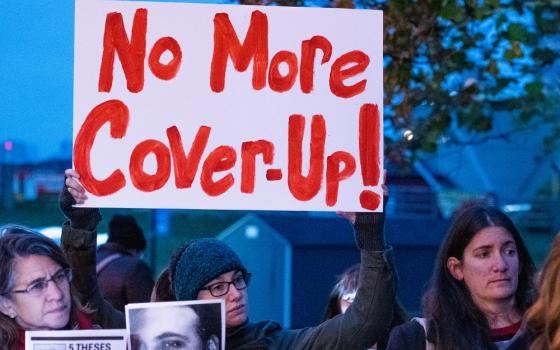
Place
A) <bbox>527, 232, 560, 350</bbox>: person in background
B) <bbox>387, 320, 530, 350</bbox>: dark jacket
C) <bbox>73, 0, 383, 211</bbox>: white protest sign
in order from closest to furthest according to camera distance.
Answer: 1. <bbox>527, 232, 560, 350</bbox>: person in background
2. <bbox>73, 0, 383, 211</bbox>: white protest sign
3. <bbox>387, 320, 530, 350</bbox>: dark jacket

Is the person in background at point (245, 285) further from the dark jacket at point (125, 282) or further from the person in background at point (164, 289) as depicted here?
the dark jacket at point (125, 282)

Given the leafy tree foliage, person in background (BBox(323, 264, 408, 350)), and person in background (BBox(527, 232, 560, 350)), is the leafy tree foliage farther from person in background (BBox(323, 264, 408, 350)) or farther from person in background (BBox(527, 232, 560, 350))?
person in background (BBox(527, 232, 560, 350))

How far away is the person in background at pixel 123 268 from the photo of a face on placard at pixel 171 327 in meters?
2.83

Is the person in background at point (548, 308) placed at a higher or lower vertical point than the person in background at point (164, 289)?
higher

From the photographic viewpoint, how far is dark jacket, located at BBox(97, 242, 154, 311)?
217 inches

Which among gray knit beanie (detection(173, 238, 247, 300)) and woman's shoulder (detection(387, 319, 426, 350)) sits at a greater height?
gray knit beanie (detection(173, 238, 247, 300))

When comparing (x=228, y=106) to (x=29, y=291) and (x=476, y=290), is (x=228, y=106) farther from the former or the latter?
(x=476, y=290)

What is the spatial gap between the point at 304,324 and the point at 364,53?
5138 millimetres

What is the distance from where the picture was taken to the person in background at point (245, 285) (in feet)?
9.07

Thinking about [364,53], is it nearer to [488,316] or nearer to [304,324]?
[488,316]

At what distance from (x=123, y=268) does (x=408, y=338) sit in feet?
9.14

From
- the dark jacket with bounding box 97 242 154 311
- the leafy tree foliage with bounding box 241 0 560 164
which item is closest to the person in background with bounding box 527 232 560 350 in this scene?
the leafy tree foliage with bounding box 241 0 560 164

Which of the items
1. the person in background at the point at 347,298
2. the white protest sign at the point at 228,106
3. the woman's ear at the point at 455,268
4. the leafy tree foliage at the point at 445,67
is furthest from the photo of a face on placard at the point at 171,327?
the leafy tree foliage at the point at 445,67

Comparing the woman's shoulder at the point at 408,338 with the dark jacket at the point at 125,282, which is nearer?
the woman's shoulder at the point at 408,338
